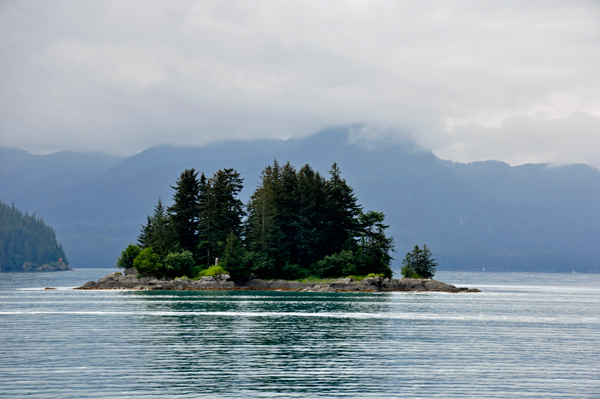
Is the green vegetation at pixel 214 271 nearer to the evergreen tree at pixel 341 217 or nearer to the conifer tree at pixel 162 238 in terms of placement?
the conifer tree at pixel 162 238

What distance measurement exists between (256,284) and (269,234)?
464 inches

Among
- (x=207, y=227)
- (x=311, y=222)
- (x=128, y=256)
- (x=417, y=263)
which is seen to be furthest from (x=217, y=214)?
(x=417, y=263)

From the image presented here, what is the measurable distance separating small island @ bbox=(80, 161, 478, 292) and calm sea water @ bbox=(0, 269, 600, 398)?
184ft

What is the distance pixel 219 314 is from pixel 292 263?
67122mm

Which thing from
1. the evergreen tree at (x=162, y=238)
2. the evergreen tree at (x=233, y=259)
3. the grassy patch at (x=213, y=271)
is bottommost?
the grassy patch at (x=213, y=271)

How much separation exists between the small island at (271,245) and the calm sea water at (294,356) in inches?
2213

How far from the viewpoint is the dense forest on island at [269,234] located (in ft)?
387

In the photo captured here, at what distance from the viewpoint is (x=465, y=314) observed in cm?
6400

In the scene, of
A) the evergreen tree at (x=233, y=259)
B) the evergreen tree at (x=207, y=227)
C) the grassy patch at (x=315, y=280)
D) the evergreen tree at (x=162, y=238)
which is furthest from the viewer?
the evergreen tree at (x=207, y=227)

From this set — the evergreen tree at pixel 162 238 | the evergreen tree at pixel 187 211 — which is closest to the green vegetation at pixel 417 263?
the evergreen tree at pixel 187 211

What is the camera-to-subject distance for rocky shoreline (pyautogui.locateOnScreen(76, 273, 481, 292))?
11500 cm

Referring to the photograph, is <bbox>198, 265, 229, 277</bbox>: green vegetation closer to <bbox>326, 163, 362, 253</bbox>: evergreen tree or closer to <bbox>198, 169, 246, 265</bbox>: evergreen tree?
<bbox>198, 169, 246, 265</bbox>: evergreen tree

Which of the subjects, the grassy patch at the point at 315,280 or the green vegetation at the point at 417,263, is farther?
the green vegetation at the point at 417,263

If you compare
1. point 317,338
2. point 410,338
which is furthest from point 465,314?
point 317,338
